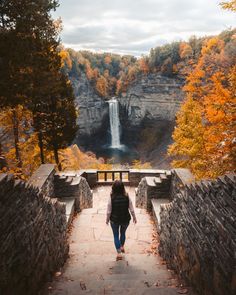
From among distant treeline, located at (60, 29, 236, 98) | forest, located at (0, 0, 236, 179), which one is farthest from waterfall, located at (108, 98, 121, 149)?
forest, located at (0, 0, 236, 179)

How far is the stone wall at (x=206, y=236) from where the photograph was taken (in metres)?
3.55

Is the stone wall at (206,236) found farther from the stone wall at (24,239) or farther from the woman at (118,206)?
the stone wall at (24,239)

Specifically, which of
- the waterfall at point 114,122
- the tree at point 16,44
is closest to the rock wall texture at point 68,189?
the tree at point 16,44

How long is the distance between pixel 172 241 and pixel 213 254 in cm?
231

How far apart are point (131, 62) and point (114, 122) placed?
2553cm

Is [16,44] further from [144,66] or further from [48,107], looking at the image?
[144,66]

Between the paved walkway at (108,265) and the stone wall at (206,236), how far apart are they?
51cm

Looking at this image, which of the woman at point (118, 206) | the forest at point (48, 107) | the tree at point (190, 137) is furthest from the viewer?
the tree at point (190, 137)

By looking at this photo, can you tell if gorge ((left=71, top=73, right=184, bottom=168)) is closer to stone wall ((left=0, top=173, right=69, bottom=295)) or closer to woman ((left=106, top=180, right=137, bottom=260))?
woman ((left=106, top=180, right=137, bottom=260))

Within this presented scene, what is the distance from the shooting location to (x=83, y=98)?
63.6 meters

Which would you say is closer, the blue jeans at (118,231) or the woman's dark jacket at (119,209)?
the woman's dark jacket at (119,209)

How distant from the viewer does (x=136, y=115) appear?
6272cm

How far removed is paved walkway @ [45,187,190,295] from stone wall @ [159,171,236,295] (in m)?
0.51

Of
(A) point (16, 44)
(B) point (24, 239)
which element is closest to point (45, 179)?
(A) point (16, 44)
